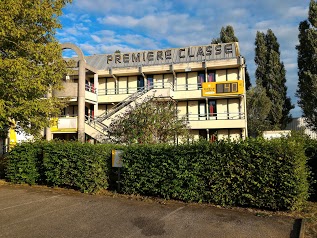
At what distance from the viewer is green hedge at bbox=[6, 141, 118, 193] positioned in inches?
368

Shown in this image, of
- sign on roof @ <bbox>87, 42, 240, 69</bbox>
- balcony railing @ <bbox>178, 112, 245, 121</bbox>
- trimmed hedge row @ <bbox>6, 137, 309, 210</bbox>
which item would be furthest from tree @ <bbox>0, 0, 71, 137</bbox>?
sign on roof @ <bbox>87, 42, 240, 69</bbox>

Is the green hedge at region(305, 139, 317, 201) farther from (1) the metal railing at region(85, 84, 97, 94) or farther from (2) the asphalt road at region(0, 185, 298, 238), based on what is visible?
(1) the metal railing at region(85, 84, 97, 94)

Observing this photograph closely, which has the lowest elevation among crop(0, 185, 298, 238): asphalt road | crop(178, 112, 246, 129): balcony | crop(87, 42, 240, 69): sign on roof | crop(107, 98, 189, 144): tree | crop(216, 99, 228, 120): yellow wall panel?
crop(0, 185, 298, 238): asphalt road

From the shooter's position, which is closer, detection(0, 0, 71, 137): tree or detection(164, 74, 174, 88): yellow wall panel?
detection(0, 0, 71, 137): tree

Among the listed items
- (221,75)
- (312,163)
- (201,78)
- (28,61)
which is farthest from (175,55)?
(312,163)

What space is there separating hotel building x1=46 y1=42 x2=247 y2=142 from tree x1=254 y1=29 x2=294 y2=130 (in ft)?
31.3

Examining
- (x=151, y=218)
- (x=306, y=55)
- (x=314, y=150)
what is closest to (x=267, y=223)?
(x=151, y=218)

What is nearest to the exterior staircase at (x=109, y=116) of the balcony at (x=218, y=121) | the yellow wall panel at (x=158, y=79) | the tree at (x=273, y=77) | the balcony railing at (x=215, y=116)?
the balcony at (x=218, y=121)

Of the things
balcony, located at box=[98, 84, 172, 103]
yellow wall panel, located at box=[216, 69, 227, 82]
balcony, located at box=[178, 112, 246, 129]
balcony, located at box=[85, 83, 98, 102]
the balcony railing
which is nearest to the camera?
balcony, located at box=[98, 84, 172, 103]

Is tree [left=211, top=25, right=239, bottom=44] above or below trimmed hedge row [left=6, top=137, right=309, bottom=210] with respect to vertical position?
above

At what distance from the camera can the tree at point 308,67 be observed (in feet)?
94.5

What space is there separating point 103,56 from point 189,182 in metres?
26.6

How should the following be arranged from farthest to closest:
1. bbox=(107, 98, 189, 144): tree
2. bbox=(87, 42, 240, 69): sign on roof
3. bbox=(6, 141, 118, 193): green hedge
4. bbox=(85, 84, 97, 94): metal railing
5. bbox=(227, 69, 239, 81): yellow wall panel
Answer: bbox=(87, 42, 240, 69): sign on roof < bbox=(227, 69, 239, 81): yellow wall panel < bbox=(85, 84, 97, 94): metal railing < bbox=(107, 98, 189, 144): tree < bbox=(6, 141, 118, 193): green hedge

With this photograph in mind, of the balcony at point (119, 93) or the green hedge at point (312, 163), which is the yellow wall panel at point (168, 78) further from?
the green hedge at point (312, 163)
